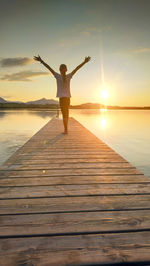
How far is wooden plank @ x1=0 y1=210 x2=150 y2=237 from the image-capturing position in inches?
57.6

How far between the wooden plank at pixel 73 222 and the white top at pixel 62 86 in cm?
468

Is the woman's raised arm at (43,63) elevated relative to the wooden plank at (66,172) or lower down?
elevated

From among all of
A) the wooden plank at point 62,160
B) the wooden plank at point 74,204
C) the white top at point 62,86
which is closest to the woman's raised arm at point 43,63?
the white top at point 62,86

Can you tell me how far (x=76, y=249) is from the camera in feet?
4.19

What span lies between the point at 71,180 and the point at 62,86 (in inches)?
156

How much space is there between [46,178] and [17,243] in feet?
4.31

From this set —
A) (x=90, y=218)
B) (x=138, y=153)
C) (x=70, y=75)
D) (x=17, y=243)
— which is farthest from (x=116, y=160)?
(x=138, y=153)

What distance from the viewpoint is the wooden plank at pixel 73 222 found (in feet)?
4.80

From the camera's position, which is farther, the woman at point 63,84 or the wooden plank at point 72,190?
the woman at point 63,84

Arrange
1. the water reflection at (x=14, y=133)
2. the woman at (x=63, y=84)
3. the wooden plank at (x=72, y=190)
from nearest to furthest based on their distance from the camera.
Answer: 1. the wooden plank at (x=72, y=190)
2. the woman at (x=63, y=84)
3. the water reflection at (x=14, y=133)

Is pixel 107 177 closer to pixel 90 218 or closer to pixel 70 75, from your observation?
pixel 90 218

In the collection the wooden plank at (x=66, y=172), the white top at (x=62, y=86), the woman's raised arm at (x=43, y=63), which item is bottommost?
the wooden plank at (x=66, y=172)

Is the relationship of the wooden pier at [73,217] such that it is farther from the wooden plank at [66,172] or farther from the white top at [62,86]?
the white top at [62,86]

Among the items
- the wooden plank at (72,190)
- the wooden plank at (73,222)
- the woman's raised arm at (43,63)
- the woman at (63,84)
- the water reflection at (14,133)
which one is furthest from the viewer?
the water reflection at (14,133)
